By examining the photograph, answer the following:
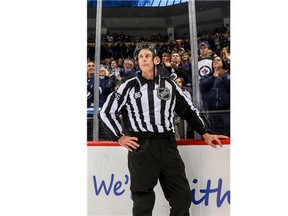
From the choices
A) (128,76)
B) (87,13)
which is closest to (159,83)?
(128,76)

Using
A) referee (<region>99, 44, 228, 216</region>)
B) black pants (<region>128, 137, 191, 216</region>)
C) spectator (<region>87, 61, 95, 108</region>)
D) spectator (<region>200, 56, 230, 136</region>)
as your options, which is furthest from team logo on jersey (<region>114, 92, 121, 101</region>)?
spectator (<region>200, 56, 230, 136</region>)

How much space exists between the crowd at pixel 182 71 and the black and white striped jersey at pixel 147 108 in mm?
33

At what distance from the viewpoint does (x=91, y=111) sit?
2.43 meters

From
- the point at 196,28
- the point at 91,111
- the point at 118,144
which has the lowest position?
the point at 118,144

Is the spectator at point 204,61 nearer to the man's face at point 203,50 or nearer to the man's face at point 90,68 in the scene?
the man's face at point 203,50

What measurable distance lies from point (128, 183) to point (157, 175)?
7.5 inches

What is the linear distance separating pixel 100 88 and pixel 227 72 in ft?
1.99

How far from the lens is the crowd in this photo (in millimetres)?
2395

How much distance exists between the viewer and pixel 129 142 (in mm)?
2371

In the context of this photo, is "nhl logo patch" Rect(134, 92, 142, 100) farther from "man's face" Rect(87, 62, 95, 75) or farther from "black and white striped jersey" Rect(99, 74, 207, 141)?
"man's face" Rect(87, 62, 95, 75)

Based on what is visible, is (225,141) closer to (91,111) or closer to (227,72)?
(227,72)

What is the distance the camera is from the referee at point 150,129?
2348 millimetres

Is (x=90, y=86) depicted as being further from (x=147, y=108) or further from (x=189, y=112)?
(x=189, y=112)

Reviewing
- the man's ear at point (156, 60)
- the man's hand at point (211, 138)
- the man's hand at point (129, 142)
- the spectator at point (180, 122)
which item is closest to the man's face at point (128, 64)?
the man's ear at point (156, 60)
